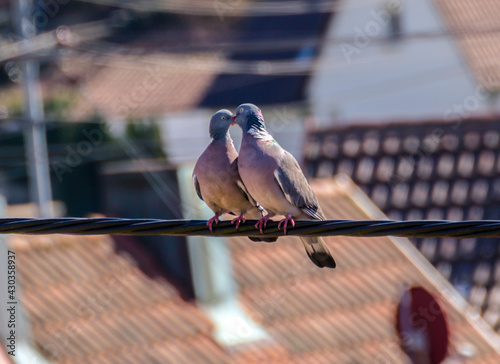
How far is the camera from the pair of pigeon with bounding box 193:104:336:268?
3461 mm

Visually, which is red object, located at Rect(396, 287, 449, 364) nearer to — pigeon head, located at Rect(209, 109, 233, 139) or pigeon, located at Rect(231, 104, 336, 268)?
pigeon, located at Rect(231, 104, 336, 268)

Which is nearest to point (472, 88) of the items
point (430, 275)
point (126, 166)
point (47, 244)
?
point (126, 166)

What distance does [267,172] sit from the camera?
346 centimetres

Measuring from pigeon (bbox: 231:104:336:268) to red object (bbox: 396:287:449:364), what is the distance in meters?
1.15

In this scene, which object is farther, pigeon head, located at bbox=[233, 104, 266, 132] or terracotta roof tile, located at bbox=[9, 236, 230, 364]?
terracotta roof tile, located at bbox=[9, 236, 230, 364]

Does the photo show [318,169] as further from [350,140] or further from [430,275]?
[430,275]

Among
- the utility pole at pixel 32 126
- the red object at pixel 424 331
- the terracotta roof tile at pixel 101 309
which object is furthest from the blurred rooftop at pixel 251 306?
the utility pole at pixel 32 126

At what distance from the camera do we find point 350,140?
27.6 ft

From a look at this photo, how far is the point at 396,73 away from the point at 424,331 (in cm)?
1371

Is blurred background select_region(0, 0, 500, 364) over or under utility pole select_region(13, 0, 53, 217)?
under

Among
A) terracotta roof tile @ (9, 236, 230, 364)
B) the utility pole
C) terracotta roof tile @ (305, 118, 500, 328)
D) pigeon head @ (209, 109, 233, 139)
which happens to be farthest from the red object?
the utility pole

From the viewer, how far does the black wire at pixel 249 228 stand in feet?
8.75

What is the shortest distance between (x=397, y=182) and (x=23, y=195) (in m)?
13.3

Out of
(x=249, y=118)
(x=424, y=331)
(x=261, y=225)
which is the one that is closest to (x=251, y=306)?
(x=424, y=331)
